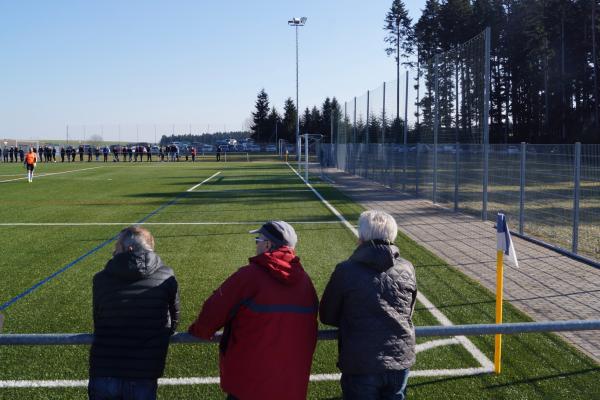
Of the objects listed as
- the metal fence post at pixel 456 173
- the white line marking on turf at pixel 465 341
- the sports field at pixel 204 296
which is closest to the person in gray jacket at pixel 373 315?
the sports field at pixel 204 296

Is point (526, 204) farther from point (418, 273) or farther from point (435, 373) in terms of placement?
point (435, 373)

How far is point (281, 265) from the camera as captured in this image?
325 cm

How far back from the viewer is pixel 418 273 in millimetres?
9320

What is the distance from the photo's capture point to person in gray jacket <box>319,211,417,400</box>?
339 cm

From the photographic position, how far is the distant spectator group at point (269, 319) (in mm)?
3227

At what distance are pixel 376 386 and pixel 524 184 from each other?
9853 mm

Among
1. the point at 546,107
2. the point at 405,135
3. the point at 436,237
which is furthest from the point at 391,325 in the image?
the point at 546,107

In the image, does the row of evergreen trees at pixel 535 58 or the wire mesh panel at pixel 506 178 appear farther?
the row of evergreen trees at pixel 535 58

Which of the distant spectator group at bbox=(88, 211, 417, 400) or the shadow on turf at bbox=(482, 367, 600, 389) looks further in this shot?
the shadow on turf at bbox=(482, 367, 600, 389)

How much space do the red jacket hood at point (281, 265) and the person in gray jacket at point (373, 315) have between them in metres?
0.26

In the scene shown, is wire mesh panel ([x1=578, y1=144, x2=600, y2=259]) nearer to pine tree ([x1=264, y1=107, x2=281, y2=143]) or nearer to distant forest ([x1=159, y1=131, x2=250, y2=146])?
pine tree ([x1=264, y1=107, x2=281, y2=143])

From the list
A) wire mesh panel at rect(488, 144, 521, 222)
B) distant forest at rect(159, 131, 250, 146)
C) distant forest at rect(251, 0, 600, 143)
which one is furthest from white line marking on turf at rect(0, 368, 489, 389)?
distant forest at rect(159, 131, 250, 146)

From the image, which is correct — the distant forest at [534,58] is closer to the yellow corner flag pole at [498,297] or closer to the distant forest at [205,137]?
the yellow corner flag pole at [498,297]

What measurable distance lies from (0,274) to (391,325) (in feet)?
25.3
